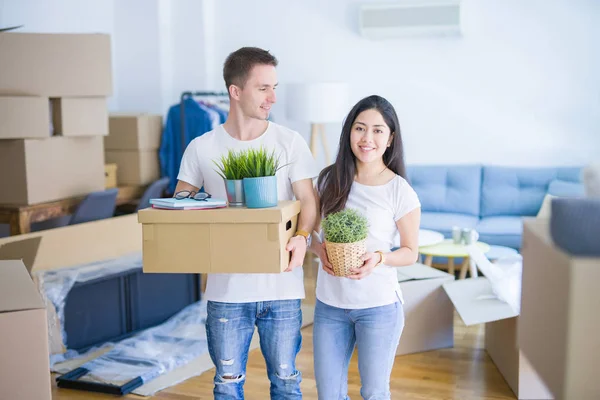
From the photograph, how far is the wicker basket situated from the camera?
1.84 meters

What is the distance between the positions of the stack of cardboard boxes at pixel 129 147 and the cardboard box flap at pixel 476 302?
8.62 feet

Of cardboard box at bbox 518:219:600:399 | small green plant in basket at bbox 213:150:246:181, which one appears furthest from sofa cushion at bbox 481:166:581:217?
cardboard box at bbox 518:219:600:399

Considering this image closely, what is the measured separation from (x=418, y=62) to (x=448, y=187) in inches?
42.2

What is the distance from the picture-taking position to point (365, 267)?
6.12 ft

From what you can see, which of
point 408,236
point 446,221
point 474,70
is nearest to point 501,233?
point 446,221

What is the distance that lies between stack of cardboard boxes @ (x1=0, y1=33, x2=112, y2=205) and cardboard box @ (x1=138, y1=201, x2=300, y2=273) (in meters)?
2.23

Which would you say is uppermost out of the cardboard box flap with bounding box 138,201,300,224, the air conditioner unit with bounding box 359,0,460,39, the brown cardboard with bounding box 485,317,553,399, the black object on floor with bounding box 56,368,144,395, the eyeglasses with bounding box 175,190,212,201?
the air conditioner unit with bounding box 359,0,460,39

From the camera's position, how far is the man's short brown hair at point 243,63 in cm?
201

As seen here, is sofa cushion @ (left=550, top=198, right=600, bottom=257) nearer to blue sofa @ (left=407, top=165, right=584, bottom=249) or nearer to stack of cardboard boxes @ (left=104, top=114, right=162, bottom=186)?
blue sofa @ (left=407, top=165, right=584, bottom=249)

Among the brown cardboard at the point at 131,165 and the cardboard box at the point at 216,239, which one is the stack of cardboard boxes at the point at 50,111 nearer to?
the brown cardboard at the point at 131,165

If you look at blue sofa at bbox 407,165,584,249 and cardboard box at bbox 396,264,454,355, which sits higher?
blue sofa at bbox 407,165,584,249

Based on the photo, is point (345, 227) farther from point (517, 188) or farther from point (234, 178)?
point (517, 188)

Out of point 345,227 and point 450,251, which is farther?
point 450,251

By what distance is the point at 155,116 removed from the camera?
5.55 meters
